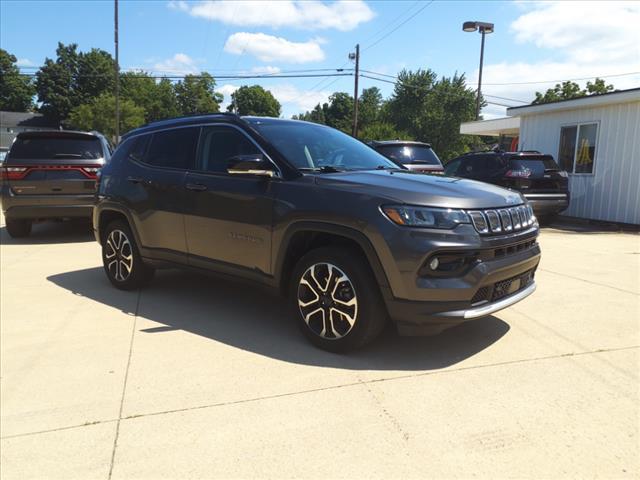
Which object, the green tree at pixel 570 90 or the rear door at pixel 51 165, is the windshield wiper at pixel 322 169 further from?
the green tree at pixel 570 90

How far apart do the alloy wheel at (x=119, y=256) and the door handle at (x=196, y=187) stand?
4.14 feet

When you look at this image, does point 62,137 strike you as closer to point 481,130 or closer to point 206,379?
point 206,379

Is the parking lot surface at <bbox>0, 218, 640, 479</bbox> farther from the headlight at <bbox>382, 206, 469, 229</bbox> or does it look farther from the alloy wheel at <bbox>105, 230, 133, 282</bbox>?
the headlight at <bbox>382, 206, 469, 229</bbox>

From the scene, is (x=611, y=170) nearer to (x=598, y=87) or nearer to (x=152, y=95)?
(x=598, y=87)

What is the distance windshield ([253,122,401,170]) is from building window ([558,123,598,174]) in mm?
9643

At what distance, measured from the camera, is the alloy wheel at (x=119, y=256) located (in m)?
5.50

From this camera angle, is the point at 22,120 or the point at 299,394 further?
the point at 22,120

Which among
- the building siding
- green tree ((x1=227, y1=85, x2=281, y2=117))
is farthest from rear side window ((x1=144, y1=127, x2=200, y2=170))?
green tree ((x1=227, y1=85, x2=281, y2=117))

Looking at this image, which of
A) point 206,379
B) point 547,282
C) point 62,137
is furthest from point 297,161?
point 62,137

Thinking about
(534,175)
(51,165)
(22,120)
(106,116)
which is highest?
(22,120)

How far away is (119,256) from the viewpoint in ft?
18.5

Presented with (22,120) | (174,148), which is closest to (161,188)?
(174,148)

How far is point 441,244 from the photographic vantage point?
3.22 metres

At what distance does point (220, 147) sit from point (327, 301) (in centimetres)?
184
